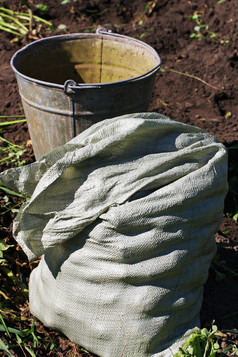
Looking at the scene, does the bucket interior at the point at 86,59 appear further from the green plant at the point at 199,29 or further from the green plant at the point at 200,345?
the green plant at the point at 199,29

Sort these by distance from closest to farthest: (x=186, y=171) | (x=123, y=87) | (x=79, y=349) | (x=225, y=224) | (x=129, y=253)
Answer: (x=129, y=253)
(x=186, y=171)
(x=79, y=349)
(x=123, y=87)
(x=225, y=224)

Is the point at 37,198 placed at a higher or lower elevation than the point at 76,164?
lower

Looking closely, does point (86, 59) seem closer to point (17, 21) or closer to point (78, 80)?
point (78, 80)

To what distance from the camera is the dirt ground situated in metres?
2.12

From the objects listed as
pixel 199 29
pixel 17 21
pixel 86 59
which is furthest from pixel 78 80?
pixel 199 29

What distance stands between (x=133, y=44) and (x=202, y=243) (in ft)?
5.06

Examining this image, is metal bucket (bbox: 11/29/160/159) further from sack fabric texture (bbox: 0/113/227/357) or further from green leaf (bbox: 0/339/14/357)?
green leaf (bbox: 0/339/14/357)

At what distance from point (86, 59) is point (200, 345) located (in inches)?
80.4

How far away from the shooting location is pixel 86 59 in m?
2.94

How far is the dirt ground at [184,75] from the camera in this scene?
6.96 ft

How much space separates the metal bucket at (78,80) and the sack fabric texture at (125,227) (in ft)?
1.73

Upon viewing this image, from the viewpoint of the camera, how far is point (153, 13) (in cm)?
533

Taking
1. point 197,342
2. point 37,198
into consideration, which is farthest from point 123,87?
point 197,342

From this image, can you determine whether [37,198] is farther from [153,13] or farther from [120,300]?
[153,13]
